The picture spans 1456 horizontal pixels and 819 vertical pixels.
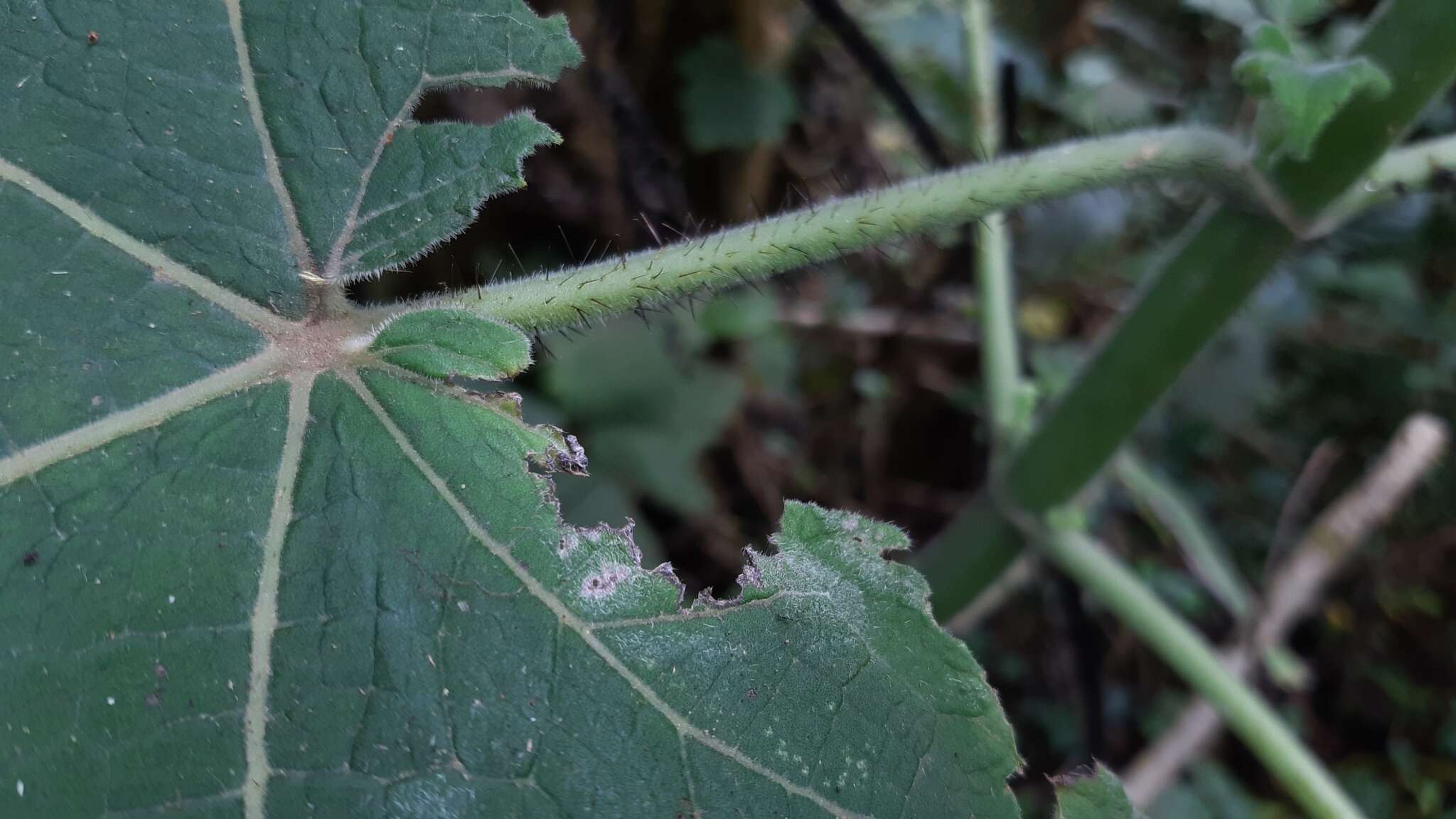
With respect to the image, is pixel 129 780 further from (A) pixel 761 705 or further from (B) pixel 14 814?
(A) pixel 761 705

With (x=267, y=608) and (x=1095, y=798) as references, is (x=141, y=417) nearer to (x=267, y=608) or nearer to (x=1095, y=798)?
(x=267, y=608)

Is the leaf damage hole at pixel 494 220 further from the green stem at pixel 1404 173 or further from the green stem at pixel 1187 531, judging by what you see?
the green stem at pixel 1404 173


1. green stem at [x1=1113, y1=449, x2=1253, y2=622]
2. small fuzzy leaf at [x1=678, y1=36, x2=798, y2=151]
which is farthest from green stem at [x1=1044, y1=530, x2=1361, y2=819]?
small fuzzy leaf at [x1=678, y1=36, x2=798, y2=151]

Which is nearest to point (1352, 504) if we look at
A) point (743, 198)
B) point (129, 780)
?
point (743, 198)

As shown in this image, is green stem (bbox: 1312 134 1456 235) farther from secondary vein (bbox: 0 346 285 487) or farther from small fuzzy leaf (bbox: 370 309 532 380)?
secondary vein (bbox: 0 346 285 487)

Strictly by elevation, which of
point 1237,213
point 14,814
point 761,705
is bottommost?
point 14,814

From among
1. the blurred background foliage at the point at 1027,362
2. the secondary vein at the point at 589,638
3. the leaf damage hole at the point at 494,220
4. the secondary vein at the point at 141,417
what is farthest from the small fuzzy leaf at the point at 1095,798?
the leaf damage hole at the point at 494,220

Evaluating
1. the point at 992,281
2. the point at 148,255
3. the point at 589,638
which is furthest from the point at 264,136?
the point at 992,281
